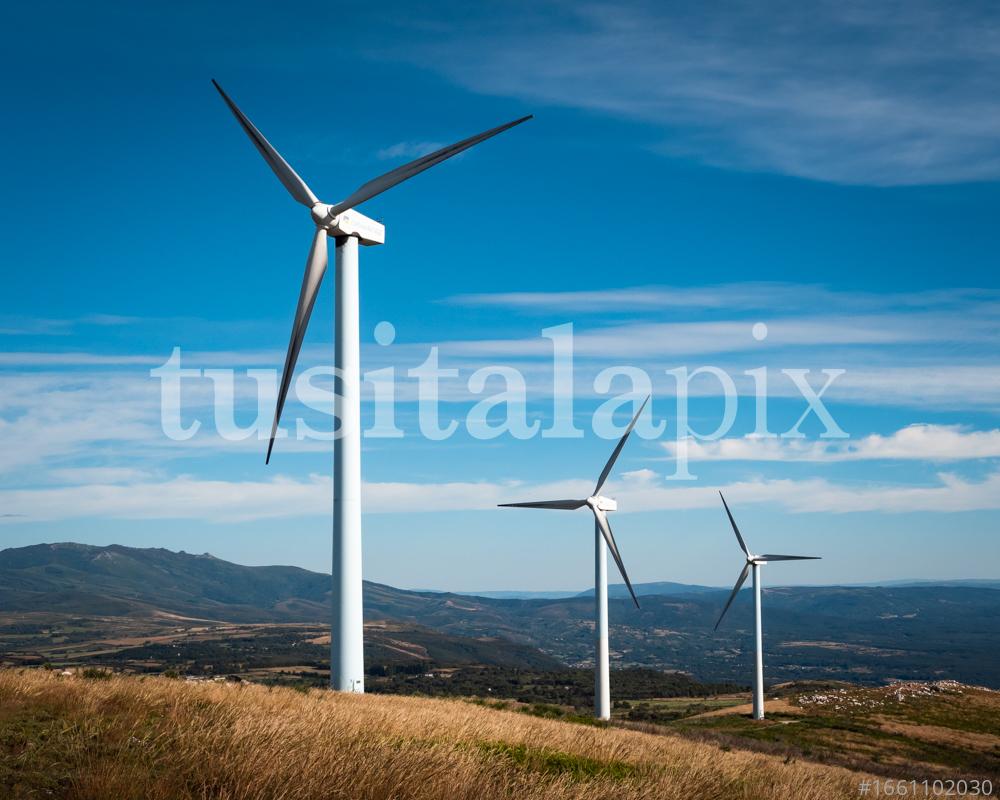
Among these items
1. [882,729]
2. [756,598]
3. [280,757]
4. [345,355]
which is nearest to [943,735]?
[882,729]

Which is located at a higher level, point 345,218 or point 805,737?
point 345,218

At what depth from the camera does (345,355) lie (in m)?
29.0

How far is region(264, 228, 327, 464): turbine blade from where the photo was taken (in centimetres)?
3103

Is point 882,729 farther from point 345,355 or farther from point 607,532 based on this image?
point 345,355

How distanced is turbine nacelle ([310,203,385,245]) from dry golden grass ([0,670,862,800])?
646 inches

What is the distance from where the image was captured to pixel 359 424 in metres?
28.7

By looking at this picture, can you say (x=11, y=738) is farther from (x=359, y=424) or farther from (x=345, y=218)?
(x=345, y=218)

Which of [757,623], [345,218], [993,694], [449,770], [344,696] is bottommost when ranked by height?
[993,694]

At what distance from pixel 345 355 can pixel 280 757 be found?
18.2 m

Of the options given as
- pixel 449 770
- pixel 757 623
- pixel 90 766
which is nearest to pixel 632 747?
pixel 449 770

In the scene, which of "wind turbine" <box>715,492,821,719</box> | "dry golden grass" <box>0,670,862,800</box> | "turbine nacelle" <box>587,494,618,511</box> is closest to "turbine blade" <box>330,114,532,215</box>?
"dry golden grass" <box>0,670,862,800</box>

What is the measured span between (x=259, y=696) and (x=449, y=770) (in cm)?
854

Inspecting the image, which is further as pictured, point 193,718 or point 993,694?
point 993,694

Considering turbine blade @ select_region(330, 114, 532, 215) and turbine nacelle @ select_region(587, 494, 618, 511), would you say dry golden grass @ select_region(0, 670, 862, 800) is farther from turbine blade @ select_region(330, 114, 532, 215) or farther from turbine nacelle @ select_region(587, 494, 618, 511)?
turbine nacelle @ select_region(587, 494, 618, 511)
